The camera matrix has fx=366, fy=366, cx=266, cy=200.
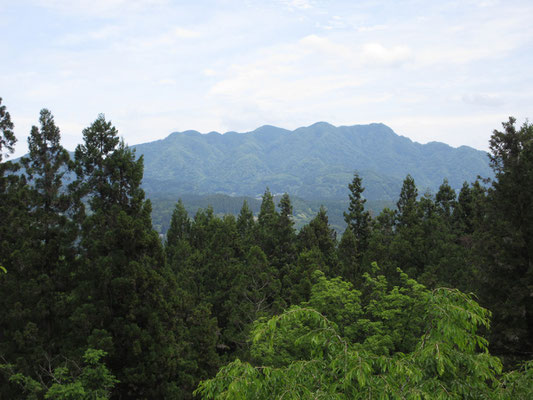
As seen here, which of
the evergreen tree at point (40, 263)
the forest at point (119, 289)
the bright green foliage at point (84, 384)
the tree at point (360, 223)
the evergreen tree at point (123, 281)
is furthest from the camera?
the tree at point (360, 223)

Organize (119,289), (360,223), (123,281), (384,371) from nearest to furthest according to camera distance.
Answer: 1. (384,371)
2. (123,281)
3. (119,289)
4. (360,223)

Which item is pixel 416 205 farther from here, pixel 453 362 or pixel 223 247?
pixel 453 362

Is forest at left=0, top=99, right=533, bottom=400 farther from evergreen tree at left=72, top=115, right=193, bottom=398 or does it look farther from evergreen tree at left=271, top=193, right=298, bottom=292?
evergreen tree at left=271, top=193, right=298, bottom=292

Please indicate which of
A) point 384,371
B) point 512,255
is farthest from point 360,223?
point 384,371

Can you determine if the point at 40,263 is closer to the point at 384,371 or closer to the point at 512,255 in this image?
the point at 384,371

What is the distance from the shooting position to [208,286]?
100ft

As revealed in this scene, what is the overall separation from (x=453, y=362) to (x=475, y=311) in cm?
82

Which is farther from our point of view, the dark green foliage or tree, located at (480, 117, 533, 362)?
the dark green foliage

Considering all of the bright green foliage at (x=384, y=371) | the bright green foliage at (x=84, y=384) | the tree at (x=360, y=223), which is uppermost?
the bright green foliage at (x=384, y=371)

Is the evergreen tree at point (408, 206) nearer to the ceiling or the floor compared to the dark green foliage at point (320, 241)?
nearer to the ceiling

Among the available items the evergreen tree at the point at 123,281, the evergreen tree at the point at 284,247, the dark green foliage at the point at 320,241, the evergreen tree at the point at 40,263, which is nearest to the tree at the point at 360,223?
the dark green foliage at the point at 320,241

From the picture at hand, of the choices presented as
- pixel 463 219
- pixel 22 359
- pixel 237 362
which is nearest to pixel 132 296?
pixel 22 359

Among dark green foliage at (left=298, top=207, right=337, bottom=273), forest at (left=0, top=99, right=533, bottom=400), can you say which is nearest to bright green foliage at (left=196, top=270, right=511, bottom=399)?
forest at (left=0, top=99, right=533, bottom=400)

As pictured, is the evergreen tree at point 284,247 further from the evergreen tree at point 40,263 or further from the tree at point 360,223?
the evergreen tree at point 40,263
